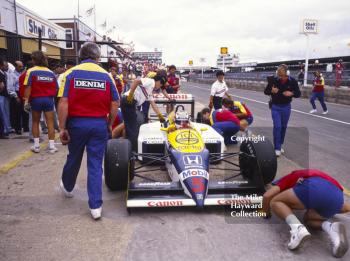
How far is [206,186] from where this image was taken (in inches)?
148

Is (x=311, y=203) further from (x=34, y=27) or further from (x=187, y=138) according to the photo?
(x=34, y=27)

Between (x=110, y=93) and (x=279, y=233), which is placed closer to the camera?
(x=279, y=233)

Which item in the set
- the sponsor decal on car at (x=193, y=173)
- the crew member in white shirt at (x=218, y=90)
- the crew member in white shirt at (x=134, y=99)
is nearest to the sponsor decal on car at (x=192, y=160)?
the sponsor decal on car at (x=193, y=173)

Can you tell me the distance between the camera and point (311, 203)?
10.3ft

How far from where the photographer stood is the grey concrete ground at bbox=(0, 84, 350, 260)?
301 centimetres

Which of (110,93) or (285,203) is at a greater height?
(110,93)

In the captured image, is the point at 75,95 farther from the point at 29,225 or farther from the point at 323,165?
the point at 323,165

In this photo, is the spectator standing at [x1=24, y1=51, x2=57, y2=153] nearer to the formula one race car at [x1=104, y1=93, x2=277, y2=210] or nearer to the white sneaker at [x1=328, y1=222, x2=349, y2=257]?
the formula one race car at [x1=104, y1=93, x2=277, y2=210]

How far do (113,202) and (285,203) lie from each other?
201cm

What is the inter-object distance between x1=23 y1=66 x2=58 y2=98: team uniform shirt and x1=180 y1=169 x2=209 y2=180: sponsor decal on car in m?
3.59

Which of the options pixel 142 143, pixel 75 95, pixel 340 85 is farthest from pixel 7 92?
pixel 340 85

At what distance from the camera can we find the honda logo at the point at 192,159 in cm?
402

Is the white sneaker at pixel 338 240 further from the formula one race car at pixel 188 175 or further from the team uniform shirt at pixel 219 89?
the team uniform shirt at pixel 219 89

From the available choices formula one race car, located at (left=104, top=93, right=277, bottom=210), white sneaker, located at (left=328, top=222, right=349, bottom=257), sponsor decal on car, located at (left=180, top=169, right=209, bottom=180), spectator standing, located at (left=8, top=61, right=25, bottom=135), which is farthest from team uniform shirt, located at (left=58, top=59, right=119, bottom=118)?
spectator standing, located at (left=8, top=61, right=25, bottom=135)
